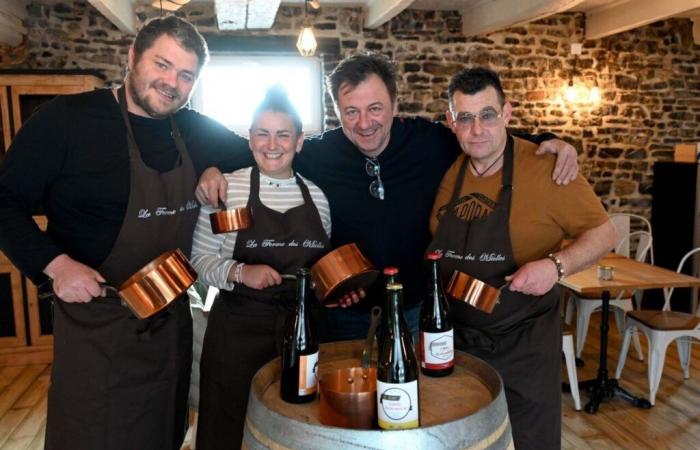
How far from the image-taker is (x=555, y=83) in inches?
235

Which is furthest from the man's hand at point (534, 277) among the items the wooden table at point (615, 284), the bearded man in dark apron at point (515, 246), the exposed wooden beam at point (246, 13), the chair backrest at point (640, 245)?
the chair backrest at point (640, 245)

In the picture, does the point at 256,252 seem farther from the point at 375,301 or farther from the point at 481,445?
the point at 481,445

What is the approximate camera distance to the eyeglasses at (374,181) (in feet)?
6.10

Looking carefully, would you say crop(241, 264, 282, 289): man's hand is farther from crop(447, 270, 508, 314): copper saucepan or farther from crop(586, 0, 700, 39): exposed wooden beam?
crop(586, 0, 700, 39): exposed wooden beam

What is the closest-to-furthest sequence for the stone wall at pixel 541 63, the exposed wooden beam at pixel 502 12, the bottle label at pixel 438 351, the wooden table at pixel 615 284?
the bottle label at pixel 438 351, the wooden table at pixel 615 284, the exposed wooden beam at pixel 502 12, the stone wall at pixel 541 63

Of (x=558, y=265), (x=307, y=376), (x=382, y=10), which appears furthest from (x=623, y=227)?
(x=307, y=376)

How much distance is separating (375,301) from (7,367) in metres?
3.67

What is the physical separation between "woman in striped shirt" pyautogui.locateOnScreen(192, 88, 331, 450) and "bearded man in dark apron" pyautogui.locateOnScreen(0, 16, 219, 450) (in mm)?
128

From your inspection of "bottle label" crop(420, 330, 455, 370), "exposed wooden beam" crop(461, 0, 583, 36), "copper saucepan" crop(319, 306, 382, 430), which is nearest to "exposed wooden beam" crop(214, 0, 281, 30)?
"exposed wooden beam" crop(461, 0, 583, 36)

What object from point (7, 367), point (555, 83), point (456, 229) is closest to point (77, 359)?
point (456, 229)

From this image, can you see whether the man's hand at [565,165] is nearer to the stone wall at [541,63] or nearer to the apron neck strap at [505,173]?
the apron neck strap at [505,173]

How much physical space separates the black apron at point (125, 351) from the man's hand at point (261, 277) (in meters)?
0.25

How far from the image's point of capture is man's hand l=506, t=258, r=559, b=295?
61.3 inches

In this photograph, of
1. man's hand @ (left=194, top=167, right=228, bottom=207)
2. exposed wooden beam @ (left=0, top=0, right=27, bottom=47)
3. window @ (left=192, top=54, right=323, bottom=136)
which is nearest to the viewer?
man's hand @ (left=194, top=167, right=228, bottom=207)
